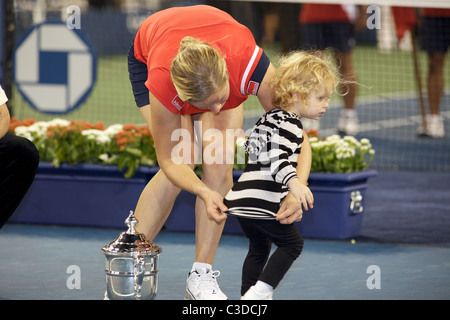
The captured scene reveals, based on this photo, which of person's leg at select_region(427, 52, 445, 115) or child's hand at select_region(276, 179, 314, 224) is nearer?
child's hand at select_region(276, 179, 314, 224)

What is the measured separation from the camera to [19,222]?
6.03 meters

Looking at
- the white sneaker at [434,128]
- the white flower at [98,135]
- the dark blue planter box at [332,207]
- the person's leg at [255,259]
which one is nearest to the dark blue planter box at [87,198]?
the white flower at [98,135]

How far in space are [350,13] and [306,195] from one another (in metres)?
Result: 6.76

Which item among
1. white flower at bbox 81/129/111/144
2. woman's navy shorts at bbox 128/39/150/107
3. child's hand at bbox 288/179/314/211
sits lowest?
white flower at bbox 81/129/111/144

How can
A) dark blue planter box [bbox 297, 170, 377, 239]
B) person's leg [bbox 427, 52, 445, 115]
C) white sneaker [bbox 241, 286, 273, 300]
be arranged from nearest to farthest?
white sneaker [bbox 241, 286, 273, 300] < dark blue planter box [bbox 297, 170, 377, 239] < person's leg [bbox 427, 52, 445, 115]

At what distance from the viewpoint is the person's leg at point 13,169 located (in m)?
4.26

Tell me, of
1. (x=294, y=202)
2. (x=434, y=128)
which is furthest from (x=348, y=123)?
(x=294, y=202)

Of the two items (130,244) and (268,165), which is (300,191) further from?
(130,244)

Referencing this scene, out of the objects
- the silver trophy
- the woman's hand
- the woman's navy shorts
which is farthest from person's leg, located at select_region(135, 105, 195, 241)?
the woman's hand

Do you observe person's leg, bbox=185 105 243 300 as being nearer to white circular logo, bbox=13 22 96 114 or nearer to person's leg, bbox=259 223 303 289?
person's leg, bbox=259 223 303 289

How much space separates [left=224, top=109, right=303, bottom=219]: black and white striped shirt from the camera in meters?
3.68

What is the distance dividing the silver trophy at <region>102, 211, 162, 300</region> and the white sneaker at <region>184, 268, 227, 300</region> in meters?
0.18

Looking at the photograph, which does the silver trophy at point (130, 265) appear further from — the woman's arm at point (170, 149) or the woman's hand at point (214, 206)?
the woman's hand at point (214, 206)

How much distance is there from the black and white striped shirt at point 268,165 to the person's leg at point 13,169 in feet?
3.70
